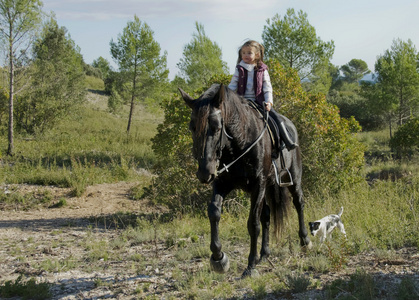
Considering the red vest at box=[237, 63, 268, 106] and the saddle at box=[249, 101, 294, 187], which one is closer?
the saddle at box=[249, 101, 294, 187]

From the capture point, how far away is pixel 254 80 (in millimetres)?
5383

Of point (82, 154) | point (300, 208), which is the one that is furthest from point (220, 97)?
point (82, 154)

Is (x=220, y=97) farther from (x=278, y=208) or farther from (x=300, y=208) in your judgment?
(x=300, y=208)

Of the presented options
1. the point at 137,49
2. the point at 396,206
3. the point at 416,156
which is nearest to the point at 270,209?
the point at 396,206

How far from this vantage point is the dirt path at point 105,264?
180 inches

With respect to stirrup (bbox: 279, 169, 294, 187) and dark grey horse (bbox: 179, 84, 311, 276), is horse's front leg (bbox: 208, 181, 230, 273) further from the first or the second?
stirrup (bbox: 279, 169, 294, 187)

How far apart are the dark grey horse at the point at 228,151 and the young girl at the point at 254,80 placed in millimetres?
415

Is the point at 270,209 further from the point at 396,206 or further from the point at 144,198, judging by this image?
the point at 144,198

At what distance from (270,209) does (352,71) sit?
130788mm

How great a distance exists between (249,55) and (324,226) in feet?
9.35

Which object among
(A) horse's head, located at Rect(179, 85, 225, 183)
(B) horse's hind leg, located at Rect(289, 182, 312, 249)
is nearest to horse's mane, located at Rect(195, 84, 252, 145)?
(A) horse's head, located at Rect(179, 85, 225, 183)

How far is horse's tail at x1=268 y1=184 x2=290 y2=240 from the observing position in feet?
19.3

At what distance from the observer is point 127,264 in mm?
5750

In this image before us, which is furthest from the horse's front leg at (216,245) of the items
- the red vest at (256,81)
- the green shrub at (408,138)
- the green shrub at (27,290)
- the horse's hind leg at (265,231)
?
the green shrub at (408,138)
